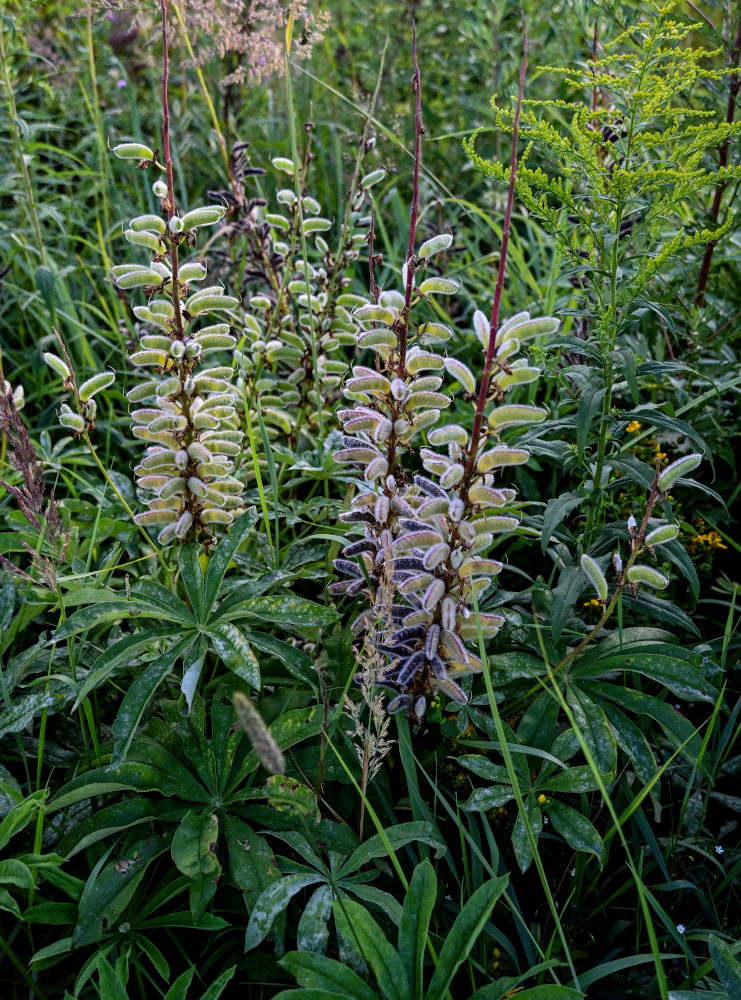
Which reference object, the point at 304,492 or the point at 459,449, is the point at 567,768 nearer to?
the point at 459,449

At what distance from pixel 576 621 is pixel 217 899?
952mm

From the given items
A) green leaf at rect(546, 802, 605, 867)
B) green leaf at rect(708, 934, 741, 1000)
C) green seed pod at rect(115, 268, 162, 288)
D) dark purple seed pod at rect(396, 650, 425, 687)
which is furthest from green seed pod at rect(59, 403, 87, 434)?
green leaf at rect(708, 934, 741, 1000)

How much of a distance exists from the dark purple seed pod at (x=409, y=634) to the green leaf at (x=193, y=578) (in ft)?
1.33

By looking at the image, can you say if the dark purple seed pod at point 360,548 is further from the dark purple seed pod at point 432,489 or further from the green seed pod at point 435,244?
the green seed pod at point 435,244

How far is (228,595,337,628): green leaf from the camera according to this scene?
1.77m

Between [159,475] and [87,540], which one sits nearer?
[159,475]

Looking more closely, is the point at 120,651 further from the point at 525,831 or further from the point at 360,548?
the point at 525,831

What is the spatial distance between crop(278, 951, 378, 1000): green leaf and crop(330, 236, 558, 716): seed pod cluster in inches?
19.5

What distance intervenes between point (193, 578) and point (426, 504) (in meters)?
0.56

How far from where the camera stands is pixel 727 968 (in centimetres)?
141

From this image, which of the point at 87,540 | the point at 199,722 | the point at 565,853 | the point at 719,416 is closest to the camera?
the point at 199,722

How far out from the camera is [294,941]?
63.7 inches

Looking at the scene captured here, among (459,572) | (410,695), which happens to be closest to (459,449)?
(459,572)

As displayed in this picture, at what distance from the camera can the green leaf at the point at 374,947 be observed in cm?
139
